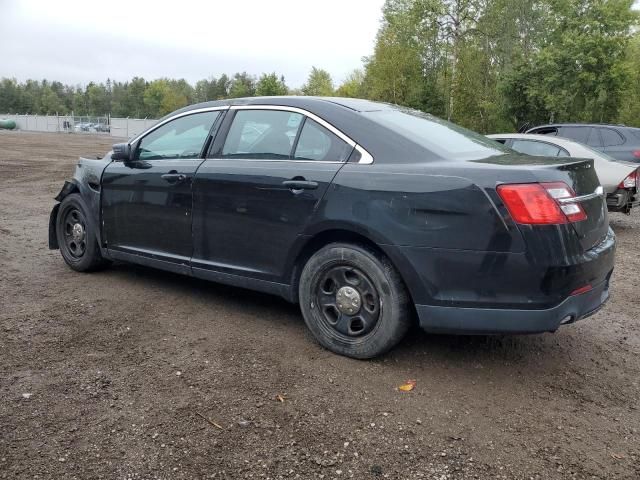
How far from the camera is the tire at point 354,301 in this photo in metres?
3.39

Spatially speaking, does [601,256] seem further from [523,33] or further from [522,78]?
[523,33]

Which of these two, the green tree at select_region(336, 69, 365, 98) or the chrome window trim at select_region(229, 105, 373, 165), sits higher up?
the green tree at select_region(336, 69, 365, 98)

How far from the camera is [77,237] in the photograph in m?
5.43

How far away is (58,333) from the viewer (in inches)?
157

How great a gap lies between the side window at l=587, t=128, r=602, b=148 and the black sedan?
7828 mm

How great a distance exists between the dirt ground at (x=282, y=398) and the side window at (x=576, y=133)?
287 inches

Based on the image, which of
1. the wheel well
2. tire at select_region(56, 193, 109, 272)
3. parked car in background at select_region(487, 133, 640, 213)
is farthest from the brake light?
parked car in background at select_region(487, 133, 640, 213)

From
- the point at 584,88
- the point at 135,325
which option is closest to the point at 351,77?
the point at 584,88

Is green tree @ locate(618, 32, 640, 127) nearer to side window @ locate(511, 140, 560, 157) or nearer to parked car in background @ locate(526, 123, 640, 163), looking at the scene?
parked car in background @ locate(526, 123, 640, 163)

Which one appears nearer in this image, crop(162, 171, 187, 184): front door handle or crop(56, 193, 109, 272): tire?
crop(162, 171, 187, 184): front door handle

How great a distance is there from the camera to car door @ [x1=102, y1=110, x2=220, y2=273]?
14.5ft

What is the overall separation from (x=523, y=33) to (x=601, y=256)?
45854 millimetres

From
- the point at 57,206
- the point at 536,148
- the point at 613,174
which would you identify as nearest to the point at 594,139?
the point at 536,148

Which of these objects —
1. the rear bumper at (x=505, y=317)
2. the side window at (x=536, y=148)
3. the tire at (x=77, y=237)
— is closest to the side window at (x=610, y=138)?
the side window at (x=536, y=148)
